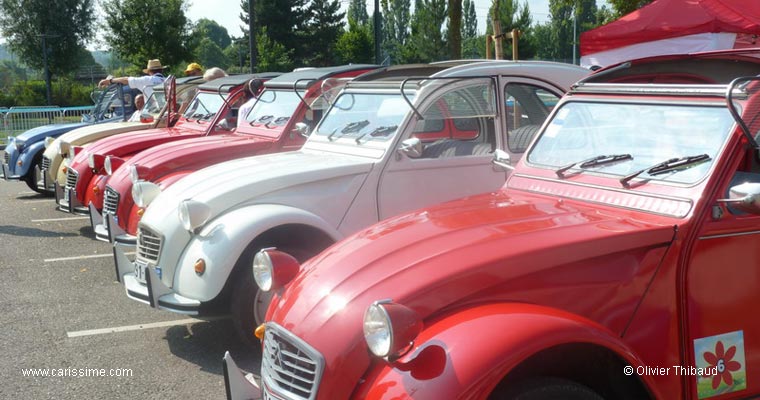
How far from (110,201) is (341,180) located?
10.8 feet

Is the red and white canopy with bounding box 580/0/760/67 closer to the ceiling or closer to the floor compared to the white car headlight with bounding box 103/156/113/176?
closer to the ceiling

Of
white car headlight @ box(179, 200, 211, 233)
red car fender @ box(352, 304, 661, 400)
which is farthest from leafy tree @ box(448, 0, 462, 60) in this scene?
red car fender @ box(352, 304, 661, 400)

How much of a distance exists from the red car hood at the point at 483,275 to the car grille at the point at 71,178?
23.1ft

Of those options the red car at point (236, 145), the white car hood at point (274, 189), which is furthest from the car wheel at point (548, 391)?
the red car at point (236, 145)

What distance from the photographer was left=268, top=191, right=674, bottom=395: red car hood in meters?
2.73

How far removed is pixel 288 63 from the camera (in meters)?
50.4

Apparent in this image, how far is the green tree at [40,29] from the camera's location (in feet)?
146

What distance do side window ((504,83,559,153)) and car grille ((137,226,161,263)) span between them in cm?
279

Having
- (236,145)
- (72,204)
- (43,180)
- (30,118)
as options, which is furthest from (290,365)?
(30,118)

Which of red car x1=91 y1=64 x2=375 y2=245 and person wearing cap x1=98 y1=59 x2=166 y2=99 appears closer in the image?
red car x1=91 y1=64 x2=375 y2=245

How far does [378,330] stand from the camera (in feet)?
8.36

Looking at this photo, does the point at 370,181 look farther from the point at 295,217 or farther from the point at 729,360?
the point at 729,360

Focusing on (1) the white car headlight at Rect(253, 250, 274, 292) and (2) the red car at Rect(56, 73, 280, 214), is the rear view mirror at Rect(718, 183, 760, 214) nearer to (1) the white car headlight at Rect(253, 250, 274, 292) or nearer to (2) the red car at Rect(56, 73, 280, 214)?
(1) the white car headlight at Rect(253, 250, 274, 292)

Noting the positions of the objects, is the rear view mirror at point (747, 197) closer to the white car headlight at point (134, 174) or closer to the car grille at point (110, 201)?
the white car headlight at point (134, 174)
